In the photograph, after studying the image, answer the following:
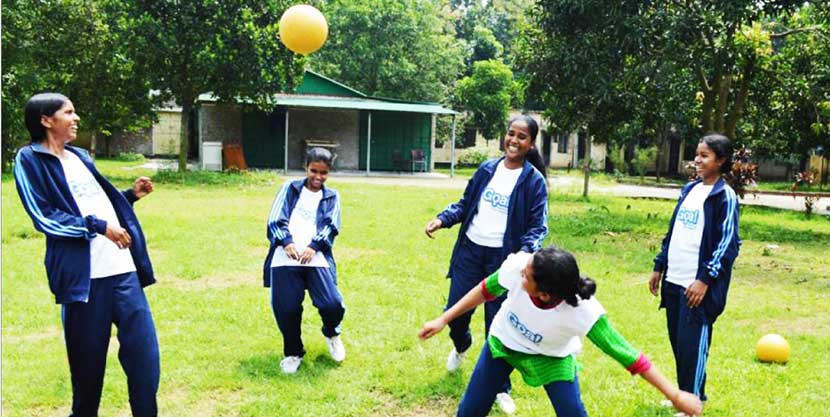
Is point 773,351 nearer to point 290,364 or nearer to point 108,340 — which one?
point 290,364

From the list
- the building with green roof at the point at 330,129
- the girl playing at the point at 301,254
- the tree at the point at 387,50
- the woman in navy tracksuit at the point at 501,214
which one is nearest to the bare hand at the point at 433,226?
the woman in navy tracksuit at the point at 501,214

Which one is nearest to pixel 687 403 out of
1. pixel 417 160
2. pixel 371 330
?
pixel 371 330

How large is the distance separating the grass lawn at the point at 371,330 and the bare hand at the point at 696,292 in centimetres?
86

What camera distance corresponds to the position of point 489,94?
34.7 meters

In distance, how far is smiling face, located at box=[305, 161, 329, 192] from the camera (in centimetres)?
505

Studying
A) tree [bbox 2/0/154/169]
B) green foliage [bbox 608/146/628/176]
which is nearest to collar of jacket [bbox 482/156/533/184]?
tree [bbox 2/0/154/169]

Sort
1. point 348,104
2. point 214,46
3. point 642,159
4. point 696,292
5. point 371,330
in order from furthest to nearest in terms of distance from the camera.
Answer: point 642,159 < point 348,104 < point 214,46 < point 371,330 < point 696,292

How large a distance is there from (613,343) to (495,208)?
167 cm

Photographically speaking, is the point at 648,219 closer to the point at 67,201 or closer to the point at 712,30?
the point at 712,30

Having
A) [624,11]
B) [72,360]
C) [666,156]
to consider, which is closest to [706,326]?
[72,360]

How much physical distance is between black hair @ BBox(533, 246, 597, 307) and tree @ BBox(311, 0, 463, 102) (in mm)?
31849

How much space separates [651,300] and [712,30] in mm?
7518

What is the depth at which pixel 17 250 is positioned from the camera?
9.45 metres

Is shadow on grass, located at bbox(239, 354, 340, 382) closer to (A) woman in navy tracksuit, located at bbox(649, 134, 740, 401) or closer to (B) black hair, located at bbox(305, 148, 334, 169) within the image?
(B) black hair, located at bbox(305, 148, 334, 169)
